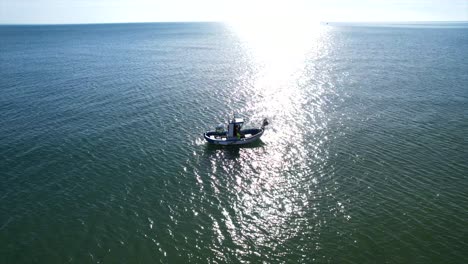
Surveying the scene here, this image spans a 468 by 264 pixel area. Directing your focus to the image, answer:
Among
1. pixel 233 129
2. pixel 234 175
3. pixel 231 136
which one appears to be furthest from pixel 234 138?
pixel 234 175

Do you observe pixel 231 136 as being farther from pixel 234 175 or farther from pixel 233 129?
pixel 234 175

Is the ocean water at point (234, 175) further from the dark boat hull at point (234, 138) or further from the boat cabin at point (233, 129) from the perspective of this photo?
the boat cabin at point (233, 129)

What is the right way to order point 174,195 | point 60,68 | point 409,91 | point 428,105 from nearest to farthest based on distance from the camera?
point 174,195 → point 428,105 → point 409,91 → point 60,68

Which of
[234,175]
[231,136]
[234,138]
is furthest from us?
[231,136]

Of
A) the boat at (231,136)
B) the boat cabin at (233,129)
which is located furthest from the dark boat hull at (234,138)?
the boat cabin at (233,129)

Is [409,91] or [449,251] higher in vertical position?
[409,91]

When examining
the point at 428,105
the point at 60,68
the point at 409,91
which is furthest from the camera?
the point at 60,68

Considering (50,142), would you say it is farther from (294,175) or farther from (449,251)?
(449,251)

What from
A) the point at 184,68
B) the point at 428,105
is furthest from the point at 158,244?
the point at 184,68
